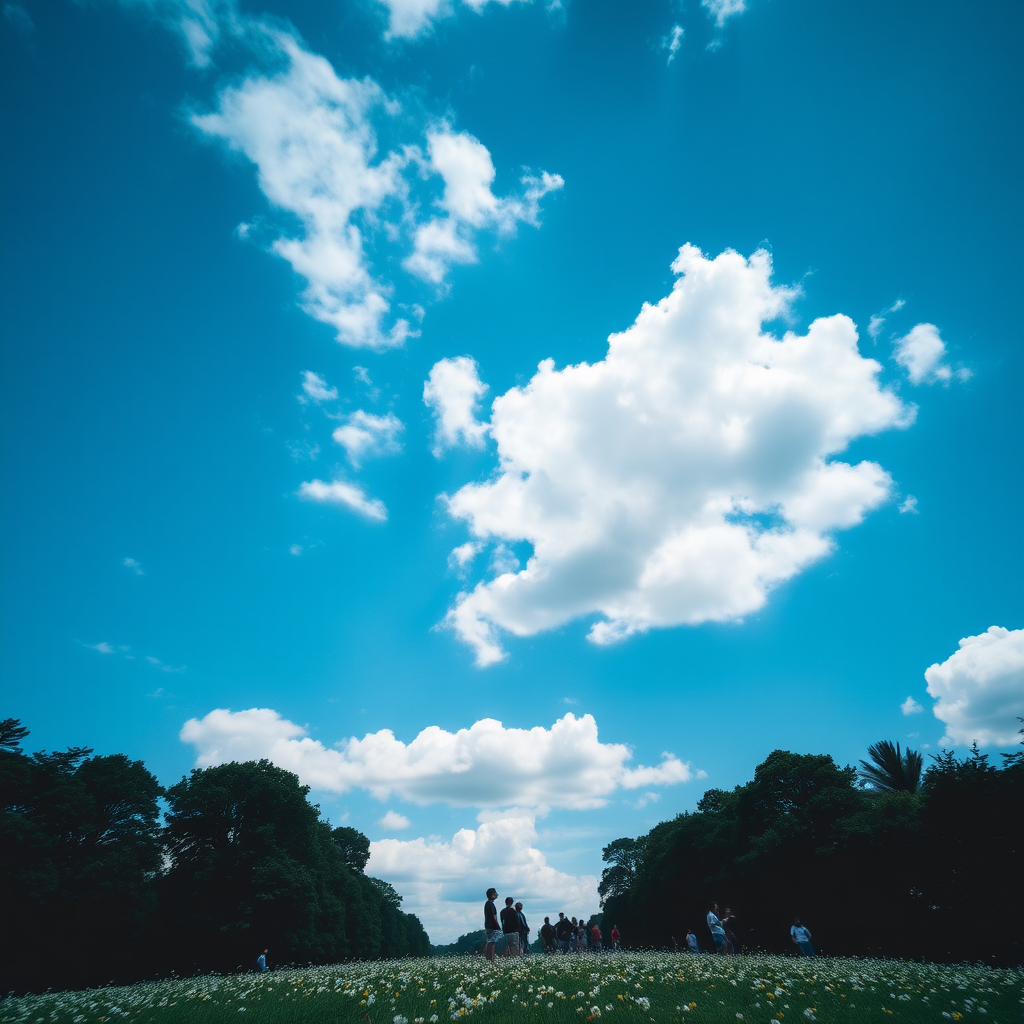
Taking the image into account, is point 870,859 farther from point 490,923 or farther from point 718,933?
point 490,923

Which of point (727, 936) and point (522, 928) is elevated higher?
point (522, 928)

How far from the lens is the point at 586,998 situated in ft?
33.8

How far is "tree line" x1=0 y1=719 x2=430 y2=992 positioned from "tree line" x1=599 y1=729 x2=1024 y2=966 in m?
41.5

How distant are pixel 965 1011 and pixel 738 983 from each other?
4346mm

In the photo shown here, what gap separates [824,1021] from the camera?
8914 millimetres

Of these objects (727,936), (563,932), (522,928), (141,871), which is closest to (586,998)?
(522,928)

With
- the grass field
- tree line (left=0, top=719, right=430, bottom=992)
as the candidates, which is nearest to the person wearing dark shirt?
Result: the grass field

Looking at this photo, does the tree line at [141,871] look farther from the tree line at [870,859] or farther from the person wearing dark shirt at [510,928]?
the tree line at [870,859]

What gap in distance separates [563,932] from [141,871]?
130 ft

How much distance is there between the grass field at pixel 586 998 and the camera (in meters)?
9.28

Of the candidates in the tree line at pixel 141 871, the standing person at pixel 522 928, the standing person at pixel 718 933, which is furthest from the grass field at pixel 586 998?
the tree line at pixel 141 871

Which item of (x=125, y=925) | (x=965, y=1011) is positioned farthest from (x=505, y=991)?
(x=125, y=925)

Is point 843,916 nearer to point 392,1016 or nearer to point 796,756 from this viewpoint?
point 796,756

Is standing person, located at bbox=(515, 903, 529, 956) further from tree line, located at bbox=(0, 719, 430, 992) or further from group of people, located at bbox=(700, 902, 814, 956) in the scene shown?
tree line, located at bbox=(0, 719, 430, 992)
